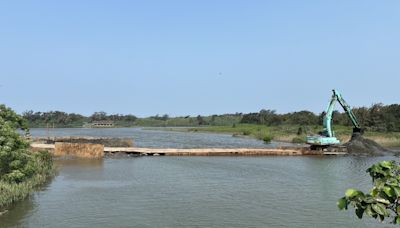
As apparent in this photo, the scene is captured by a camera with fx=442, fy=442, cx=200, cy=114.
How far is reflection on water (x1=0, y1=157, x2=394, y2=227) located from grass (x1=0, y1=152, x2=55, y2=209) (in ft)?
1.48

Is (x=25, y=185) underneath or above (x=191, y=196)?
above

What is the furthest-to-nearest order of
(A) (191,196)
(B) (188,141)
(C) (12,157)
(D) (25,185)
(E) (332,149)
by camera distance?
1. (B) (188,141)
2. (E) (332,149)
3. (A) (191,196)
4. (D) (25,185)
5. (C) (12,157)

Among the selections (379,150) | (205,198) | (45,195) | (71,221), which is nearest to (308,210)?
(205,198)

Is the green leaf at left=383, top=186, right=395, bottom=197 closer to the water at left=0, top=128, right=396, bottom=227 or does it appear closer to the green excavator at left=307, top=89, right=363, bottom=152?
the water at left=0, top=128, right=396, bottom=227

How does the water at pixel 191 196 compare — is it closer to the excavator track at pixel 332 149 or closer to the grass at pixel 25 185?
the grass at pixel 25 185

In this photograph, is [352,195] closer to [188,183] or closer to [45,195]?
[45,195]

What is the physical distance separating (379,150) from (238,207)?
3556cm

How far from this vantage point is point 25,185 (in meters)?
22.4

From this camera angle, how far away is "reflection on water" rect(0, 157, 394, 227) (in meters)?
18.0

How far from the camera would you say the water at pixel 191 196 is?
18.0m

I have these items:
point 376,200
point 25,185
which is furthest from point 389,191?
point 25,185

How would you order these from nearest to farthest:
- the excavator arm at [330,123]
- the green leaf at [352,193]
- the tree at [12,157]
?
the green leaf at [352,193], the tree at [12,157], the excavator arm at [330,123]

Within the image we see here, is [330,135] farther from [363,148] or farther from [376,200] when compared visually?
[376,200]

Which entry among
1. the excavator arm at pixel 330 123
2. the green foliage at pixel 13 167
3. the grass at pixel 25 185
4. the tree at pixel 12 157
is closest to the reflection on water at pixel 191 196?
the grass at pixel 25 185
